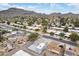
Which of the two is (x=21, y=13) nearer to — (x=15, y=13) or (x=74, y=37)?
(x=15, y=13)

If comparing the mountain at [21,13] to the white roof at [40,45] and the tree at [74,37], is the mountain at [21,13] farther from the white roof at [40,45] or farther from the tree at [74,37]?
the white roof at [40,45]

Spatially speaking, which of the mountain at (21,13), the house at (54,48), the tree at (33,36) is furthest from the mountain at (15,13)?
the house at (54,48)

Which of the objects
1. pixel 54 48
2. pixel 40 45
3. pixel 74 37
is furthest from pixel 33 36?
pixel 74 37

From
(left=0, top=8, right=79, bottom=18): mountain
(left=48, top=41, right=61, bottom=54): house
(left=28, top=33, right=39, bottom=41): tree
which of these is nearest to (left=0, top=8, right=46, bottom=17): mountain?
(left=0, top=8, right=79, bottom=18): mountain

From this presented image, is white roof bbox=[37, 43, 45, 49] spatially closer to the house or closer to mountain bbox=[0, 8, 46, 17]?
the house

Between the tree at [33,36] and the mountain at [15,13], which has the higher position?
the mountain at [15,13]

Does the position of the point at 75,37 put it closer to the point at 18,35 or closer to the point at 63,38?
the point at 63,38

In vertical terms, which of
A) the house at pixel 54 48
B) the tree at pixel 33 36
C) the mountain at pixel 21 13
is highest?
the mountain at pixel 21 13

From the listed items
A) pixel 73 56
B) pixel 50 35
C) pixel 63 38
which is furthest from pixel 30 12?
pixel 73 56

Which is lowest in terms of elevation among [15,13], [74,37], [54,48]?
[54,48]

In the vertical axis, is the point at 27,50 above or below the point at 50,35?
below

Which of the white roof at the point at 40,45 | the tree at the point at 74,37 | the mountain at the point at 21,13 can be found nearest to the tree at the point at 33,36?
the white roof at the point at 40,45
